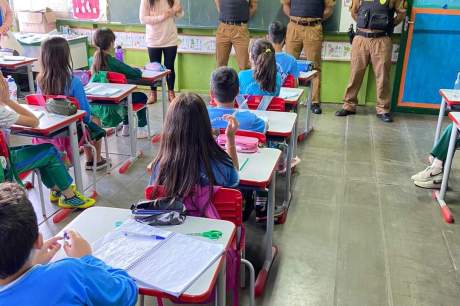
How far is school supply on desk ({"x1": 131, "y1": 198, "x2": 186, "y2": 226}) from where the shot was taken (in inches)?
62.2

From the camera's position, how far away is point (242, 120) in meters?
2.61

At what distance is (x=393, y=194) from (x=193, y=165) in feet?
7.25

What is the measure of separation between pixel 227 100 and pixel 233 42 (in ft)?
10.7

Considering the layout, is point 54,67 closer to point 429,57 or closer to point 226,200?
point 226,200

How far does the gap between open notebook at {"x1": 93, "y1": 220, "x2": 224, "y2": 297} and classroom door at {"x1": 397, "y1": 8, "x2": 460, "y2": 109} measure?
4823 mm

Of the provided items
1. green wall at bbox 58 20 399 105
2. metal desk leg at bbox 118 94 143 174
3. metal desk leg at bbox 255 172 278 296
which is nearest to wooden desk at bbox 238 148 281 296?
metal desk leg at bbox 255 172 278 296

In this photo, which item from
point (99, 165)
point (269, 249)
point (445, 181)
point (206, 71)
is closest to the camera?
point (269, 249)

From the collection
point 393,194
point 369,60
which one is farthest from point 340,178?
point 369,60

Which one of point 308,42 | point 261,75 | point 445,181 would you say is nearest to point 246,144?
point 261,75

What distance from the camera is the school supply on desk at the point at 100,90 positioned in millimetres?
3553

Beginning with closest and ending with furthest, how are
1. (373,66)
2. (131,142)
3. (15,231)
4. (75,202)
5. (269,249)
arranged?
(15,231)
(269,249)
(75,202)
(131,142)
(373,66)

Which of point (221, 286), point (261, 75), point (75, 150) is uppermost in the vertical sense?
point (261, 75)

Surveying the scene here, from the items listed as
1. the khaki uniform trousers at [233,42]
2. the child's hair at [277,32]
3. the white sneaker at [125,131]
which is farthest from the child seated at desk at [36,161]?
the khaki uniform trousers at [233,42]

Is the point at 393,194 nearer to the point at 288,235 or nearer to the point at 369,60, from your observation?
the point at 288,235
